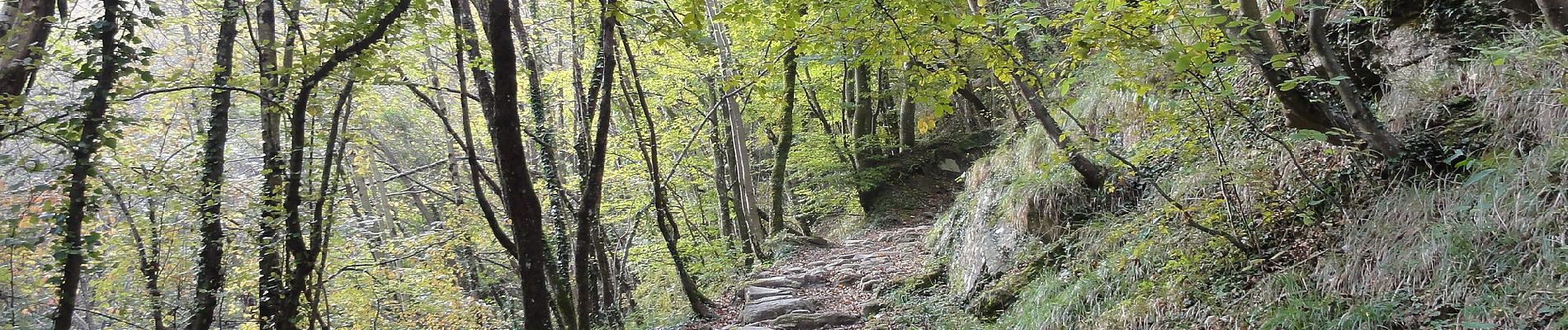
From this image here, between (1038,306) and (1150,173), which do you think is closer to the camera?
(1038,306)

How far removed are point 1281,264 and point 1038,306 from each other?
1.53 metres

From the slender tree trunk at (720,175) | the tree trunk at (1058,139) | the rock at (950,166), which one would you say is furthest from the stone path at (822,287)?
the rock at (950,166)

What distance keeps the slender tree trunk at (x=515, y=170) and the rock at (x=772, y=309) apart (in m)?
3.04

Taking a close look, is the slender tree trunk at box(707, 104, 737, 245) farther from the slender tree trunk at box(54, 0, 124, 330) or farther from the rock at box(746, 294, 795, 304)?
the slender tree trunk at box(54, 0, 124, 330)

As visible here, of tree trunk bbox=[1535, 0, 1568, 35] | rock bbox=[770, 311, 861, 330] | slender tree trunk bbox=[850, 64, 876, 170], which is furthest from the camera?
slender tree trunk bbox=[850, 64, 876, 170]

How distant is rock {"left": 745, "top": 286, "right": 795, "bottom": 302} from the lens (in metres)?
8.22

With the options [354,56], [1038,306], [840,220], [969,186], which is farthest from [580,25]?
[840,220]

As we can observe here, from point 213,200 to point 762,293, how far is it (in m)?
5.01

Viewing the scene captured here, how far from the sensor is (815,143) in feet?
47.8

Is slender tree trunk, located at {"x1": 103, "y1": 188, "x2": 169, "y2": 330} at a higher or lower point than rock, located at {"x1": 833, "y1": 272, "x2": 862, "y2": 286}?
higher

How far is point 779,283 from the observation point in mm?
8844

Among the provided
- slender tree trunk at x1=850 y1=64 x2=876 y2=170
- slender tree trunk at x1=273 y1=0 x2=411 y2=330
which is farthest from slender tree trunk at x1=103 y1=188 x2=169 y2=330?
slender tree trunk at x1=850 y1=64 x2=876 y2=170

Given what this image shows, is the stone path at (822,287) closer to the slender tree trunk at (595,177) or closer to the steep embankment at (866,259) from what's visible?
the steep embankment at (866,259)

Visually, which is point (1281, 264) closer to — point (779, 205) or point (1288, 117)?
point (1288, 117)
